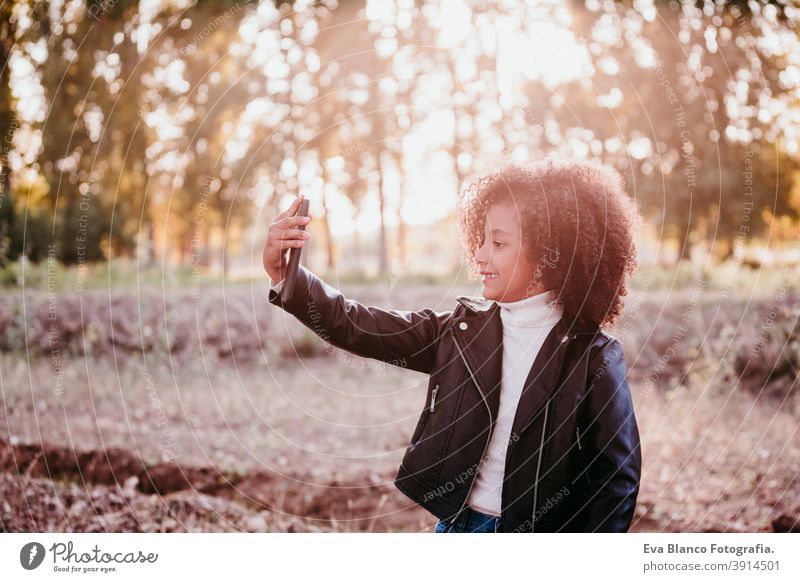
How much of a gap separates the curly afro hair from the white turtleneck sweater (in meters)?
0.12

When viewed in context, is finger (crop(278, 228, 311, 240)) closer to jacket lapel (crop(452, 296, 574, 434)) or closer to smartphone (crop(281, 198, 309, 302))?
smartphone (crop(281, 198, 309, 302))

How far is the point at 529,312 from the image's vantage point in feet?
6.72

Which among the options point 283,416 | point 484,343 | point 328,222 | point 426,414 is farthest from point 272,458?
point 328,222

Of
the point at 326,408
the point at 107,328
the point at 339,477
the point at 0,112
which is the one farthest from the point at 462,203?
the point at 107,328

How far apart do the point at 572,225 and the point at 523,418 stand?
69 cm

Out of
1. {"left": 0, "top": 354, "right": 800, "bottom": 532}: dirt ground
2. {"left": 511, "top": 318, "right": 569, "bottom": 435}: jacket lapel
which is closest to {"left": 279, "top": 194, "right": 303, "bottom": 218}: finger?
{"left": 511, "top": 318, "right": 569, "bottom": 435}: jacket lapel

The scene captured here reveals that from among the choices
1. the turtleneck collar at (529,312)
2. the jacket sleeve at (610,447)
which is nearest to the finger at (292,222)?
the turtleneck collar at (529,312)

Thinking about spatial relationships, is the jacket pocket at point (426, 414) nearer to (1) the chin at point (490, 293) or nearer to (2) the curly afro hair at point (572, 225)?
(1) the chin at point (490, 293)

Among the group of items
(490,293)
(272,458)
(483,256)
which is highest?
(483,256)

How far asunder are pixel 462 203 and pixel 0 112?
3338 millimetres

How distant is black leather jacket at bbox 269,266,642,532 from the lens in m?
1.85

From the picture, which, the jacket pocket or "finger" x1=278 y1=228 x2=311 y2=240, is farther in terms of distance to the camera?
the jacket pocket

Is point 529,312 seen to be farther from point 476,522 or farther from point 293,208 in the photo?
point 293,208

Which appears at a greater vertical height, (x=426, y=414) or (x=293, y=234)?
(x=293, y=234)
